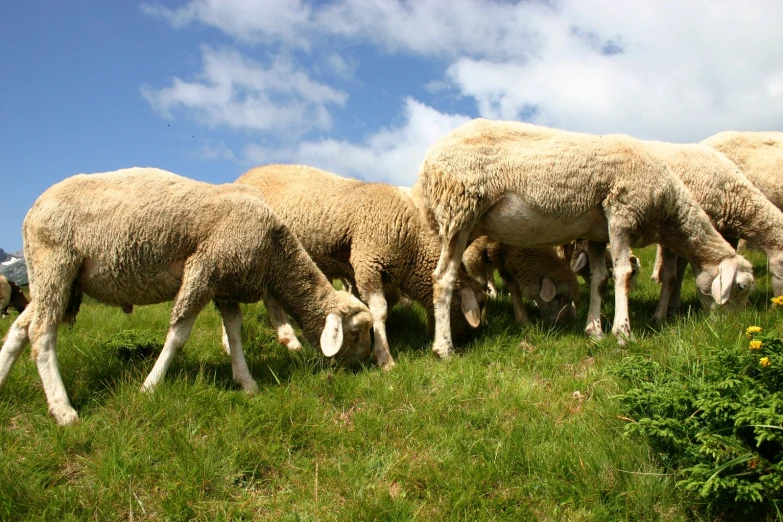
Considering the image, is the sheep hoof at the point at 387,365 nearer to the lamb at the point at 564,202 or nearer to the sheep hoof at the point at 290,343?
the lamb at the point at 564,202

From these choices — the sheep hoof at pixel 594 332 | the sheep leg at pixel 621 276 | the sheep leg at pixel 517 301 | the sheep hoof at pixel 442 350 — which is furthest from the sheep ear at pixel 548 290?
the sheep hoof at pixel 442 350

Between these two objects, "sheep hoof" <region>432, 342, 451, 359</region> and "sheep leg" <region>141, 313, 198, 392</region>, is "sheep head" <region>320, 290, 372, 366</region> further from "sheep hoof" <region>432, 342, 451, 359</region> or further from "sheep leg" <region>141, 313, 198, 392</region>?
"sheep leg" <region>141, 313, 198, 392</region>

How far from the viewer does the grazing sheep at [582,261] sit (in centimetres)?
927

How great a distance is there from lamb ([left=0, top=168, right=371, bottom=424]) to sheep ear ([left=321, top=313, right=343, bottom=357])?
0.4 inches

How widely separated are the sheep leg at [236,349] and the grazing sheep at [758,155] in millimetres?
6788

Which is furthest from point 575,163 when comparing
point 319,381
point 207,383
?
point 207,383

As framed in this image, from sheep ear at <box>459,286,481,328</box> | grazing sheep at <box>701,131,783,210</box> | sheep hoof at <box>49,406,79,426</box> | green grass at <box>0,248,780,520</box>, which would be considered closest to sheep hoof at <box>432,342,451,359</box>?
green grass at <box>0,248,780,520</box>

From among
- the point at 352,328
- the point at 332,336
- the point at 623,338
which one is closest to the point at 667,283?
the point at 623,338

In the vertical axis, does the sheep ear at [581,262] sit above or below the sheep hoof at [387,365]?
above

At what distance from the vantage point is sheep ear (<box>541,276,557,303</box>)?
7.63 m

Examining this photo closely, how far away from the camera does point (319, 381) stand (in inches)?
206

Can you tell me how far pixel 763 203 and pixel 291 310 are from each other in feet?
18.0

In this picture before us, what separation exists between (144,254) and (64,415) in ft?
4.36

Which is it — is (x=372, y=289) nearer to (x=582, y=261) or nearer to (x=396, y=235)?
(x=396, y=235)
